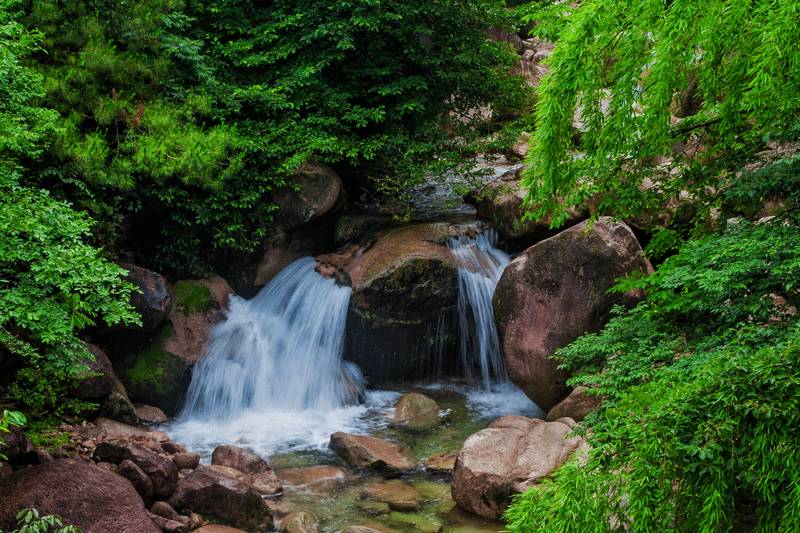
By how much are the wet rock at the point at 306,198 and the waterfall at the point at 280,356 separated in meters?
0.95

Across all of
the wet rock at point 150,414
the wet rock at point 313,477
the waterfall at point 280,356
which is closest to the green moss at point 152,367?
the wet rock at point 150,414

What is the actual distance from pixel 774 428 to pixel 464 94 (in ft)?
36.3

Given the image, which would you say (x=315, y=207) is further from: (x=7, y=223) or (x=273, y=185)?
(x=7, y=223)

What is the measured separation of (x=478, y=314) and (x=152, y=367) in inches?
215

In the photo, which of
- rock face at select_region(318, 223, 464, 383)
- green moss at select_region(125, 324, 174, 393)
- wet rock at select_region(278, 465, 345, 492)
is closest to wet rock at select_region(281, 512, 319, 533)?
wet rock at select_region(278, 465, 345, 492)

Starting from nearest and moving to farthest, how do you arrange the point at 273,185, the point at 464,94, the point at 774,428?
the point at 774,428 < the point at 273,185 < the point at 464,94

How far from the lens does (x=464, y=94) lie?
14164mm

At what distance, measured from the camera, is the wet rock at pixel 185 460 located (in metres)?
8.80

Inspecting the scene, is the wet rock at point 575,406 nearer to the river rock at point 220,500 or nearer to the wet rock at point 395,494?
the wet rock at point 395,494

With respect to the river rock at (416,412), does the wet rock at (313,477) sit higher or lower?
lower

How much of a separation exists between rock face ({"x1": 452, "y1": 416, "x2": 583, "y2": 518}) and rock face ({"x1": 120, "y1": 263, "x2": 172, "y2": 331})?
5.28 meters

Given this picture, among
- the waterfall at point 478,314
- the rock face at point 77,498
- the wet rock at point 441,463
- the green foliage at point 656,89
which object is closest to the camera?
the green foliage at point 656,89

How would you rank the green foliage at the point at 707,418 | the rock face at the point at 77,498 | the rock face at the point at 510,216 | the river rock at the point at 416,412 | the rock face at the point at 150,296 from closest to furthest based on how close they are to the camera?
the green foliage at the point at 707,418
the rock face at the point at 77,498
the rock face at the point at 150,296
the river rock at the point at 416,412
the rock face at the point at 510,216

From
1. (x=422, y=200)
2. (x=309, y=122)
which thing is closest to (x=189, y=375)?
(x=309, y=122)
